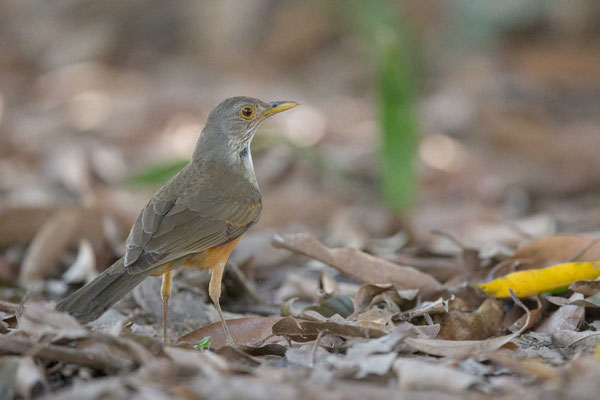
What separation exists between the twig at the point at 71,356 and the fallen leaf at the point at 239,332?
1033mm

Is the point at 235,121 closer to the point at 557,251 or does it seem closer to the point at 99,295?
the point at 99,295

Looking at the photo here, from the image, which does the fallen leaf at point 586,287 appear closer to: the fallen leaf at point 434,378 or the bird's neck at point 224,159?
the fallen leaf at point 434,378

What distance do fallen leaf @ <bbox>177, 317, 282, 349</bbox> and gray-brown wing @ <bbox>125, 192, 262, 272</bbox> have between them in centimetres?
47

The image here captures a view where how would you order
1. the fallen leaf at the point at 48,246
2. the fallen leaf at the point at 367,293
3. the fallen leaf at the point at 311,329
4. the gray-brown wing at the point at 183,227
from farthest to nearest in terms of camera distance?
the fallen leaf at the point at 48,246 < the fallen leaf at the point at 367,293 < the gray-brown wing at the point at 183,227 < the fallen leaf at the point at 311,329

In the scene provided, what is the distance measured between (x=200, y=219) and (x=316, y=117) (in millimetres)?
7141

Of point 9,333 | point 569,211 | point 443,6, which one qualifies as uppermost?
point 443,6

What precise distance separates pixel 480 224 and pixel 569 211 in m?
1.47

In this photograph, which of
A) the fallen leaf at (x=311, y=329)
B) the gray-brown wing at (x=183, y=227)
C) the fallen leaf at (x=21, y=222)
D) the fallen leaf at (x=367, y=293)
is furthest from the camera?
the fallen leaf at (x=21, y=222)

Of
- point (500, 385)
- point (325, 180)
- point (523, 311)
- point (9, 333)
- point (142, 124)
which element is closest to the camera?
point (500, 385)

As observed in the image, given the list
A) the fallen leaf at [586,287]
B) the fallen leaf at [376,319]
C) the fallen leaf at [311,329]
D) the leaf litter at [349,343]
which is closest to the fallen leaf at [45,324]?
the leaf litter at [349,343]

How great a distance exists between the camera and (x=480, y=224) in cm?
810

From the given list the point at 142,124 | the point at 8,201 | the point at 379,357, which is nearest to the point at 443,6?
the point at 142,124

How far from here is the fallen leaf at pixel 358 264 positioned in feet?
18.2

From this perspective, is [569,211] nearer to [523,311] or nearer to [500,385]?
[523,311]
